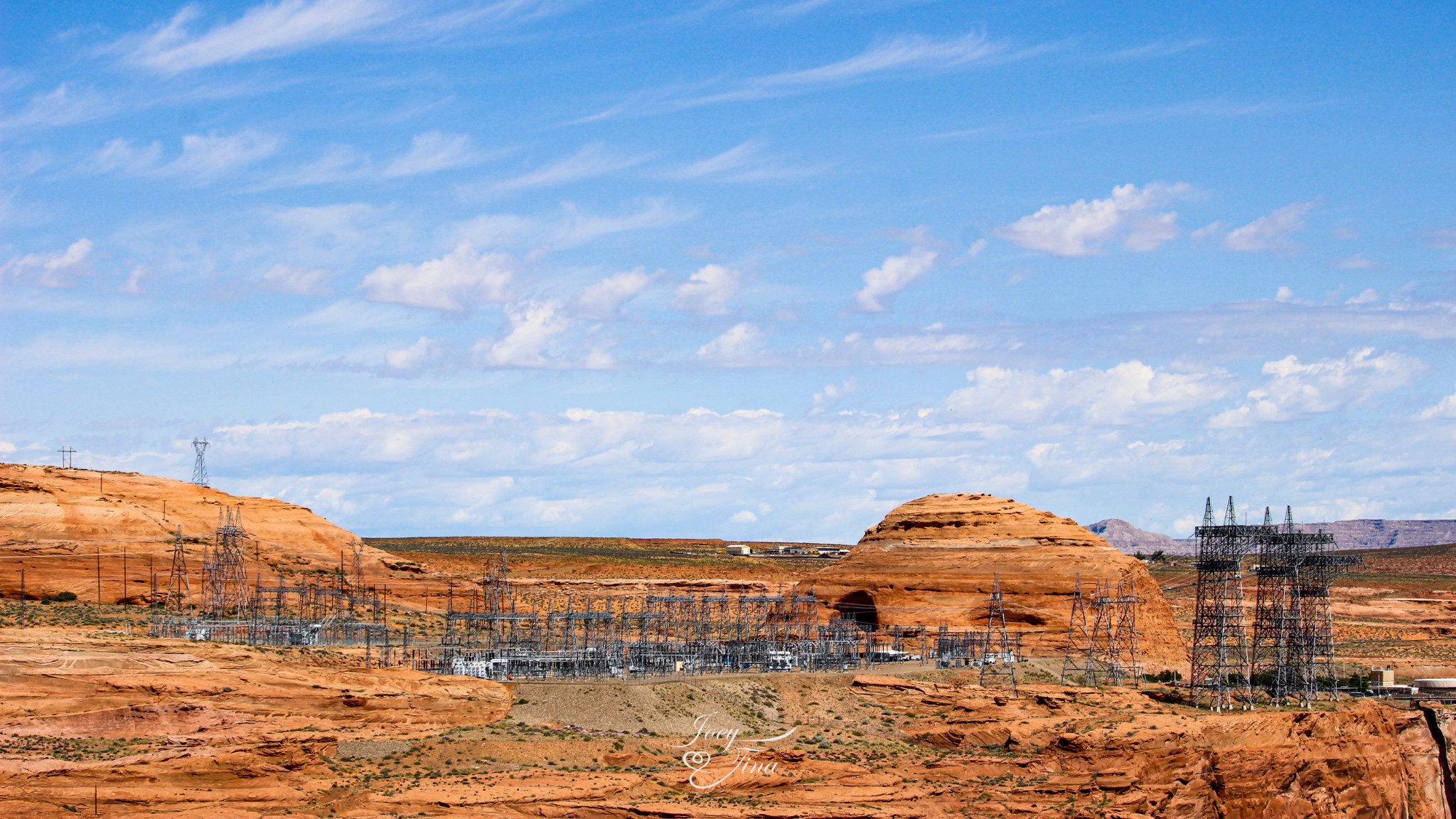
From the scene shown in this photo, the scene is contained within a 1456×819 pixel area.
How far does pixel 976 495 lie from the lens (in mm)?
80250

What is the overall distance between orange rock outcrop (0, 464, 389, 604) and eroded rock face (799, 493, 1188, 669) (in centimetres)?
3156

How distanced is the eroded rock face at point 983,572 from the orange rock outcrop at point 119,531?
31556 millimetres

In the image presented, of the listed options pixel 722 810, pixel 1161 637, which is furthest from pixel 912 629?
pixel 722 810

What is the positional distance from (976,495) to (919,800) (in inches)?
1460

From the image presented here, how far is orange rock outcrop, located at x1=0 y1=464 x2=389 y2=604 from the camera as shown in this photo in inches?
2830

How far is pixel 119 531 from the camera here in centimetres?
7675

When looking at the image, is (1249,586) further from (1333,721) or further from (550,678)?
(550,678)

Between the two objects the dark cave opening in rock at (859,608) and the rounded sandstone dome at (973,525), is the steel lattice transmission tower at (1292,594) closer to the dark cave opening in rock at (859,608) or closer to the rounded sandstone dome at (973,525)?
the rounded sandstone dome at (973,525)

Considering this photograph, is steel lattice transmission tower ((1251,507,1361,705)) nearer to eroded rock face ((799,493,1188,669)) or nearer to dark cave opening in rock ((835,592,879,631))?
eroded rock face ((799,493,1188,669))

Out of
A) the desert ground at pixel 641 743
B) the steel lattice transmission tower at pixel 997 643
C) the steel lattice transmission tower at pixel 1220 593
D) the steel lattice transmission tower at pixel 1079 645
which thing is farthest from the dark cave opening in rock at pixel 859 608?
the steel lattice transmission tower at pixel 1220 593

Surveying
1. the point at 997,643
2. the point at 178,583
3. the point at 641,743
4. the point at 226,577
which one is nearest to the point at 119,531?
the point at 178,583

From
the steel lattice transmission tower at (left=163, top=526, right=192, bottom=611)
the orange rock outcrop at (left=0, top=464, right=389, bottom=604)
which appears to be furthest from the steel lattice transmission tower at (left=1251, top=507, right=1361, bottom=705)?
the orange rock outcrop at (left=0, top=464, right=389, bottom=604)

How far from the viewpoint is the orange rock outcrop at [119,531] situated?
236 feet

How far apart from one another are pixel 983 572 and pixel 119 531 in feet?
147
